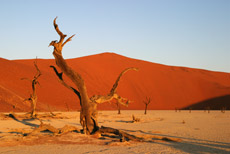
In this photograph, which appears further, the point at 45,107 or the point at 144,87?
the point at 144,87

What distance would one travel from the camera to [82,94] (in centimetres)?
1051

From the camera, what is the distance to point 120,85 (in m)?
62.4

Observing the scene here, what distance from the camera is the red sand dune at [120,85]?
41531mm

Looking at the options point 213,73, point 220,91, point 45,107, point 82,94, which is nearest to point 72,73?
point 82,94

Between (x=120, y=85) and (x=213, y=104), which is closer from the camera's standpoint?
(x=213, y=104)

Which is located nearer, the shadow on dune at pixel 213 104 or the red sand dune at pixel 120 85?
the red sand dune at pixel 120 85

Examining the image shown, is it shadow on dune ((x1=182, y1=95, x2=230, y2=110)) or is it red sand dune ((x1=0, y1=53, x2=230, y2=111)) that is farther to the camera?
shadow on dune ((x1=182, y1=95, x2=230, y2=110))

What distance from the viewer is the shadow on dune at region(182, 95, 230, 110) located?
49.9 metres

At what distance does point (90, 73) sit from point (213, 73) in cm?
4223

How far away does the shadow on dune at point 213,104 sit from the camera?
49938mm

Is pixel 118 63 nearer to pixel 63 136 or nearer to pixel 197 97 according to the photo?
pixel 197 97

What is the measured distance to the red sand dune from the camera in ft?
136

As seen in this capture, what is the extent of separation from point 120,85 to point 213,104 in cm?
2091

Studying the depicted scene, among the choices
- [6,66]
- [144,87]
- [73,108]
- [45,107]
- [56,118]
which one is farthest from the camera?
[144,87]
